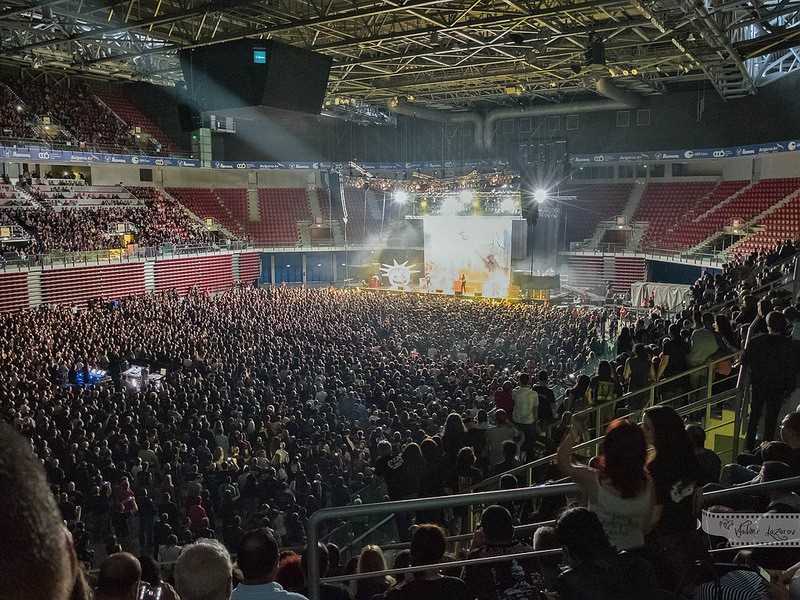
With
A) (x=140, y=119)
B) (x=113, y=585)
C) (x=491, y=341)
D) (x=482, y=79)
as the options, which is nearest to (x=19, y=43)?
(x=140, y=119)

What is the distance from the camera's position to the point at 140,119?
39.2 meters

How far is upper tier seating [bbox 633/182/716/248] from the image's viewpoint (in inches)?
1313

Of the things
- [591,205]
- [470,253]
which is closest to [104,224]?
[470,253]

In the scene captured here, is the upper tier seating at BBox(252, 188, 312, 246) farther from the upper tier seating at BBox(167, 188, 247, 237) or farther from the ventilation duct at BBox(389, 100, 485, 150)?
the ventilation duct at BBox(389, 100, 485, 150)

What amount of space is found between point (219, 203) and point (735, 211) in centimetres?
2912

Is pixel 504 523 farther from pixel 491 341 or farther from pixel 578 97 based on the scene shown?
pixel 578 97

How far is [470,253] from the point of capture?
3512cm

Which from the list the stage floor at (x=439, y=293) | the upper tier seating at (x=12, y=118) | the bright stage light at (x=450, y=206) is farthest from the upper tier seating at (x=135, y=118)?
the bright stage light at (x=450, y=206)

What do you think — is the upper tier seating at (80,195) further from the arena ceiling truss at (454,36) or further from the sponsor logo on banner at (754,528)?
the sponsor logo on banner at (754,528)

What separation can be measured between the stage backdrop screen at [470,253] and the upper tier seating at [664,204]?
7299 millimetres

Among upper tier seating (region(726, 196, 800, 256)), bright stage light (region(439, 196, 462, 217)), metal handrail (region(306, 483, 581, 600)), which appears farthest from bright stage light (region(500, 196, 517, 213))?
metal handrail (region(306, 483, 581, 600))

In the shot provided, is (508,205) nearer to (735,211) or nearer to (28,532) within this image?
(735,211)

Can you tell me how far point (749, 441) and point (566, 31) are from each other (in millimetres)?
18274

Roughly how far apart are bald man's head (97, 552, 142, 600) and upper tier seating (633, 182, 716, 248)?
3319cm
